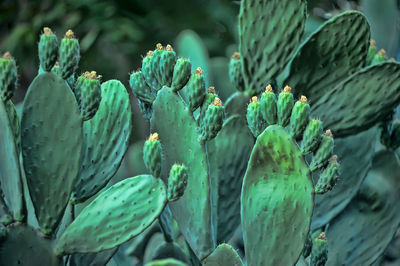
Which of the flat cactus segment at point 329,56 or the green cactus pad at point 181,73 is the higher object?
the green cactus pad at point 181,73

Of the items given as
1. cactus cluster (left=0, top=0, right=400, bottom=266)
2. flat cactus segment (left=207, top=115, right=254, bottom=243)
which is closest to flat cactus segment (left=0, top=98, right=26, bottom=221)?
cactus cluster (left=0, top=0, right=400, bottom=266)

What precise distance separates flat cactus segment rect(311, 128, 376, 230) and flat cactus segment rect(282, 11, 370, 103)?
159mm

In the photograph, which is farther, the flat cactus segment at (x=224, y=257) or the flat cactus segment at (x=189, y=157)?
the flat cactus segment at (x=189, y=157)

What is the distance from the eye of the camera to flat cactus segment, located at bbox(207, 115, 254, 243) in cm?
152

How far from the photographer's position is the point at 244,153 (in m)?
1.58

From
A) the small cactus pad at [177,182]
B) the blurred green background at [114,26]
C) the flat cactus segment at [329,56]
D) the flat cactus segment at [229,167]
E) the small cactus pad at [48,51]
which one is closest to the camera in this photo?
the small cactus pad at [177,182]

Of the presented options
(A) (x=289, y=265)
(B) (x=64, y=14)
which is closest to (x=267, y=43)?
(A) (x=289, y=265)

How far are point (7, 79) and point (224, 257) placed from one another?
1.79 feet

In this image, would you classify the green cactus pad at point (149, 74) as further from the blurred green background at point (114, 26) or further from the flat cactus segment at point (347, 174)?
the blurred green background at point (114, 26)

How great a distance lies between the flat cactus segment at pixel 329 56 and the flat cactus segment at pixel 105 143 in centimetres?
53

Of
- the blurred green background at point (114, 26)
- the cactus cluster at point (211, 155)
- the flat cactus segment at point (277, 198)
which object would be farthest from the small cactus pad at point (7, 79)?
the blurred green background at point (114, 26)

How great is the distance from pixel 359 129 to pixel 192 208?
55 cm

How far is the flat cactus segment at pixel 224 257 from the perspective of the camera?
1.22 metres

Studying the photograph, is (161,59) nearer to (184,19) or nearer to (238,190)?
(238,190)
